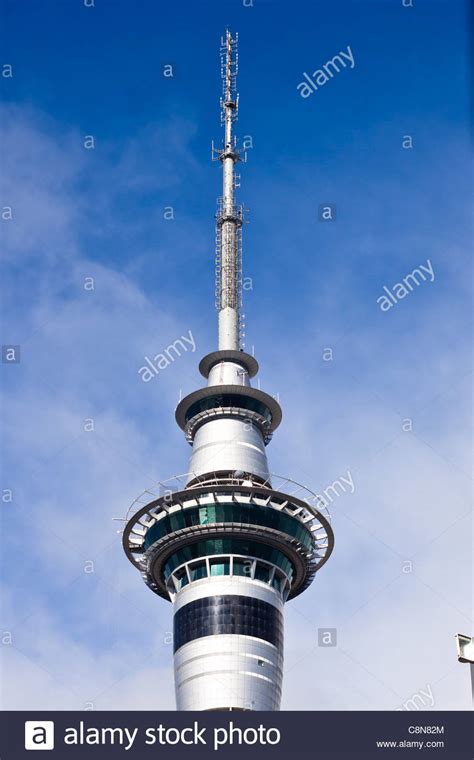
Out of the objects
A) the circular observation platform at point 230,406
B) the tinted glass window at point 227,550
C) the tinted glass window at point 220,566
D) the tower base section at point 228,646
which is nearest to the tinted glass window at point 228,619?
the tower base section at point 228,646

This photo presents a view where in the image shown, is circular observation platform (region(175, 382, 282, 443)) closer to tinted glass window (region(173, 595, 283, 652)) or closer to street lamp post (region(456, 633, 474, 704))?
tinted glass window (region(173, 595, 283, 652))

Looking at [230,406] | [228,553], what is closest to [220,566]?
[228,553]

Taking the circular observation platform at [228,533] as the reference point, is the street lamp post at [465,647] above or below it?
below

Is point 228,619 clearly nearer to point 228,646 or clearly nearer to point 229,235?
point 228,646
